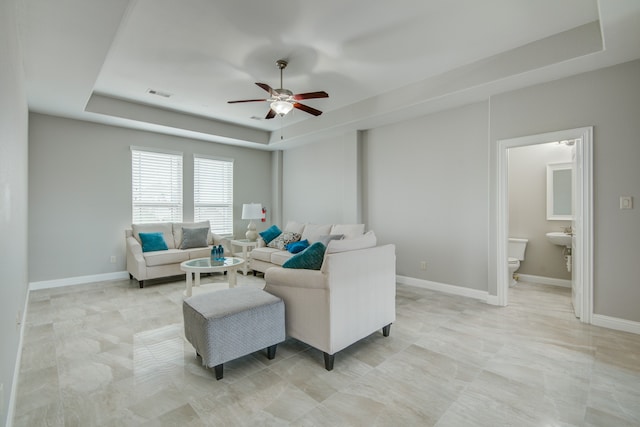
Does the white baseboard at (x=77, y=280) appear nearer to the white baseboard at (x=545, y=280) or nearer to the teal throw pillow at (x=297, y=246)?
the teal throw pillow at (x=297, y=246)

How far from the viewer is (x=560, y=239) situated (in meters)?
4.59

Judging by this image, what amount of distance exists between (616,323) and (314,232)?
392cm

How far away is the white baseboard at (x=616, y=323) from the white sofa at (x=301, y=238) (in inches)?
113

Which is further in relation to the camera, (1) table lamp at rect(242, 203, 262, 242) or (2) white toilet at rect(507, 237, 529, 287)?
(1) table lamp at rect(242, 203, 262, 242)

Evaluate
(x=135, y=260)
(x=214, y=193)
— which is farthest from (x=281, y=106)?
(x=214, y=193)

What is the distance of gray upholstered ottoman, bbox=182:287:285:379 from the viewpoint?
2115 millimetres

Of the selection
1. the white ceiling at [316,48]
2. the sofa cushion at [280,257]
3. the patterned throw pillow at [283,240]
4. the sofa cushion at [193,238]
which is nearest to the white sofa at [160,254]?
the sofa cushion at [193,238]

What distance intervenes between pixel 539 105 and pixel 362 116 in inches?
91.1

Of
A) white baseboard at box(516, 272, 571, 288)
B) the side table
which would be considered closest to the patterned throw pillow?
the side table

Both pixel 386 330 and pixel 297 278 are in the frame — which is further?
pixel 386 330

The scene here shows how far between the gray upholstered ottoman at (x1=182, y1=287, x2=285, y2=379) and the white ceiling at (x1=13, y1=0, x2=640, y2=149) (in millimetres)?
2294

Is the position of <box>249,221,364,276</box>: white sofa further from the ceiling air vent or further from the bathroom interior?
the ceiling air vent

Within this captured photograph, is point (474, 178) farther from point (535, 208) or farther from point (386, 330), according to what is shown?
point (386, 330)

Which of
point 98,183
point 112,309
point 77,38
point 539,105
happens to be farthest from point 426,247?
point 98,183
